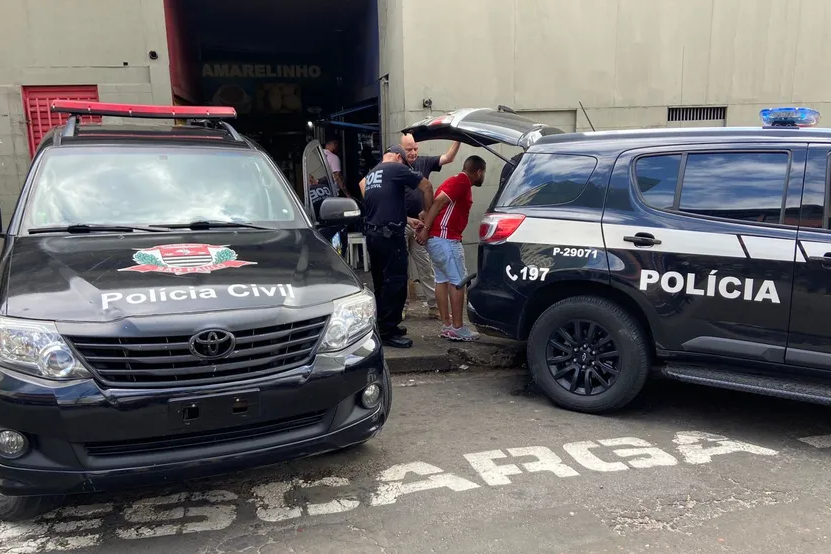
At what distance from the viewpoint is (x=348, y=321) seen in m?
3.11

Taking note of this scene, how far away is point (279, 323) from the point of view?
286 cm

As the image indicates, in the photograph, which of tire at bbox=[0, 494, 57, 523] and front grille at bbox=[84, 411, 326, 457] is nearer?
front grille at bbox=[84, 411, 326, 457]

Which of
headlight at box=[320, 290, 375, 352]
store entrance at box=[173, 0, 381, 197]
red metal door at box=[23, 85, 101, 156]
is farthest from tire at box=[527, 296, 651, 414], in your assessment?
red metal door at box=[23, 85, 101, 156]

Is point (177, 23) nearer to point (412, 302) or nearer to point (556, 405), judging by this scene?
point (412, 302)

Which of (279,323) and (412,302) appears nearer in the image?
(279,323)

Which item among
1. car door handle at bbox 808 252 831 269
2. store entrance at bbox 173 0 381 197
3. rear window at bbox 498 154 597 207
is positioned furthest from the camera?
store entrance at bbox 173 0 381 197

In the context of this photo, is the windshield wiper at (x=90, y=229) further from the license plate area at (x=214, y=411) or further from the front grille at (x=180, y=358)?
the license plate area at (x=214, y=411)

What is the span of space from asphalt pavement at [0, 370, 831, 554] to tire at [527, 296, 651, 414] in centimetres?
16

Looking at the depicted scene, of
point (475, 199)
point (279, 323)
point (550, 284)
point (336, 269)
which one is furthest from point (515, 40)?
point (279, 323)

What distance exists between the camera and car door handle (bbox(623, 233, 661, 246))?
13.5ft

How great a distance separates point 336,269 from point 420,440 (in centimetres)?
133

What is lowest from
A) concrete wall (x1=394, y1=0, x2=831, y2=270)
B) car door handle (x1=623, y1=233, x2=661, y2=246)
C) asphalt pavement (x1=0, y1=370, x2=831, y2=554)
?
asphalt pavement (x1=0, y1=370, x2=831, y2=554)

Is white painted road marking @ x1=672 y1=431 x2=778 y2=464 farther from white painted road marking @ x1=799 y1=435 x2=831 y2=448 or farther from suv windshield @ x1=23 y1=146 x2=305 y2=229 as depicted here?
suv windshield @ x1=23 y1=146 x2=305 y2=229

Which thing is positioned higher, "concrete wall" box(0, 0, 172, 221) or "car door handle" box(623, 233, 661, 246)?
"concrete wall" box(0, 0, 172, 221)
